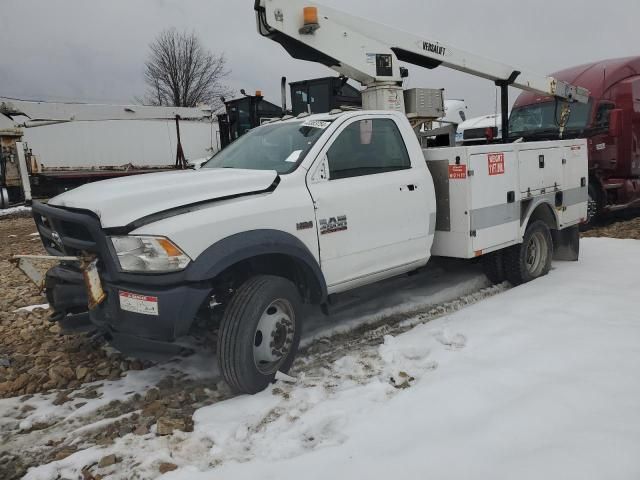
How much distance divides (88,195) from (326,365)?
80.3 inches

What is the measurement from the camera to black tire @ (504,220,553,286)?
5875 mm

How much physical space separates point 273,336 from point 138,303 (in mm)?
931

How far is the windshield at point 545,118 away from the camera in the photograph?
977 cm

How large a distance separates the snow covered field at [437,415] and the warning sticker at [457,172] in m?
1.38

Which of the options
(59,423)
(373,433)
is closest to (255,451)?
(373,433)

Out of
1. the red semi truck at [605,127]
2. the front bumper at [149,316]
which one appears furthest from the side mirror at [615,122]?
the front bumper at [149,316]

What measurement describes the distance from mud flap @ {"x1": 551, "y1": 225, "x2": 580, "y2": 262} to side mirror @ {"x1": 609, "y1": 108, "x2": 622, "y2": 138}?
3.65 metres

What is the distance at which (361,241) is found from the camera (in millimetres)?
4219

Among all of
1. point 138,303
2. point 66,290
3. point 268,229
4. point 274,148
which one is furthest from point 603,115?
point 66,290

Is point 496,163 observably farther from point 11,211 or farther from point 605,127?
point 11,211

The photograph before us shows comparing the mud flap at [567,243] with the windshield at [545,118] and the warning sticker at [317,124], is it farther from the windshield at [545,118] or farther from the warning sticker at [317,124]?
the warning sticker at [317,124]

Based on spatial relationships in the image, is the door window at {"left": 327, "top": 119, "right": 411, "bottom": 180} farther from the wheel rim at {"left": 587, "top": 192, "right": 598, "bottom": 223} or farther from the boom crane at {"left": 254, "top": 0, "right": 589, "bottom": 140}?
the wheel rim at {"left": 587, "top": 192, "right": 598, "bottom": 223}

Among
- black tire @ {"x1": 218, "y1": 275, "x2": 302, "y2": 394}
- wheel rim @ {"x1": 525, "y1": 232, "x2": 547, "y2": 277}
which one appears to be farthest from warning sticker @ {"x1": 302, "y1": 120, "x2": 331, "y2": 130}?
wheel rim @ {"x1": 525, "y1": 232, "x2": 547, "y2": 277}

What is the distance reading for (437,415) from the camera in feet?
9.89
